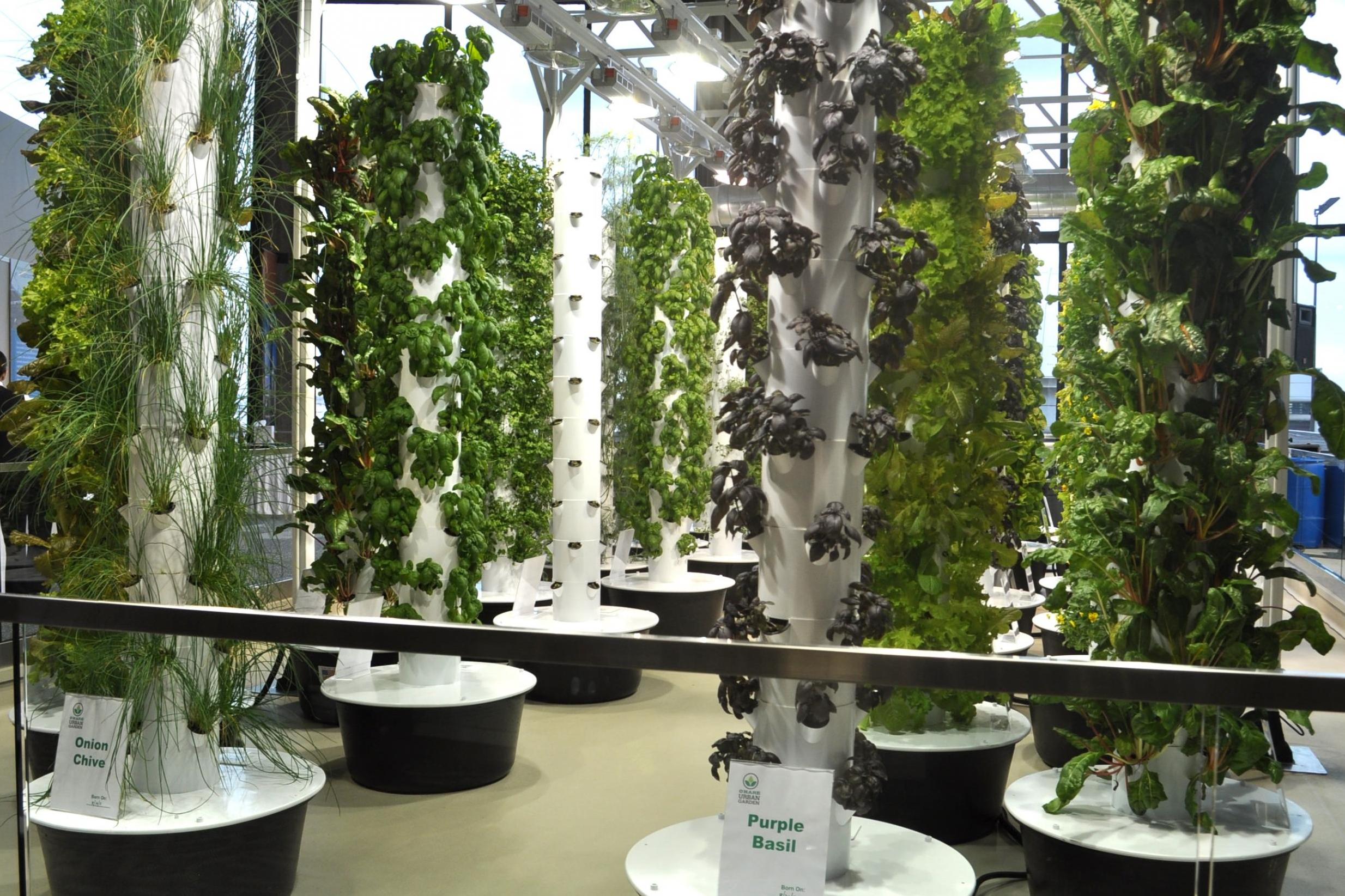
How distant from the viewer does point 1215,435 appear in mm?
2525

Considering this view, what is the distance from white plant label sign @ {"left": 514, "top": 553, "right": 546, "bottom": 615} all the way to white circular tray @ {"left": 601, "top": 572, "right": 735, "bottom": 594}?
67cm

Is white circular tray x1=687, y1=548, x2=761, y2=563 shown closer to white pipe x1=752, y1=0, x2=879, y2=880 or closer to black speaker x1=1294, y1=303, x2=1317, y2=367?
black speaker x1=1294, y1=303, x2=1317, y2=367

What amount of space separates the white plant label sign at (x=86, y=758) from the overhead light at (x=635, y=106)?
26.6 feet

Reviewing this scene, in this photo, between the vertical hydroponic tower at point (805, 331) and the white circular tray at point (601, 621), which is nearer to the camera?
the vertical hydroponic tower at point (805, 331)

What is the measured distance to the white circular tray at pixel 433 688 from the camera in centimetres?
204

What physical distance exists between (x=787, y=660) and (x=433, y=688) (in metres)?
0.92

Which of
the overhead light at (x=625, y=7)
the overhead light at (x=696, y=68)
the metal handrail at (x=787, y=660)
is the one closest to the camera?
the metal handrail at (x=787, y=660)

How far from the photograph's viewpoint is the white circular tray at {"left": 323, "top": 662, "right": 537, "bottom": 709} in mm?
2035

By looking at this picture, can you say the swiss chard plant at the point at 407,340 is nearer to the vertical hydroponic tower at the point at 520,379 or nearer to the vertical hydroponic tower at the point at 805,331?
the vertical hydroponic tower at the point at 520,379

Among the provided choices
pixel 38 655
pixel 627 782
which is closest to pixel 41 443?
pixel 38 655

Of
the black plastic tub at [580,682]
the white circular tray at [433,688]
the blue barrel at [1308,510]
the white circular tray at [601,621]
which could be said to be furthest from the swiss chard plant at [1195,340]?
the blue barrel at [1308,510]

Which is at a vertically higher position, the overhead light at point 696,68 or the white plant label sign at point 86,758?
the overhead light at point 696,68

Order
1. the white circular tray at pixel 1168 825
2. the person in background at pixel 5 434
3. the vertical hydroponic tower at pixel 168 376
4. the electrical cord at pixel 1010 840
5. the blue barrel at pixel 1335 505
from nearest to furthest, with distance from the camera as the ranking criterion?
1. the white circular tray at pixel 1168 825
2. the electrical cord at pixel 1010 840
3. the vertical hydroponic tower at pixel 168 376
4. the person in background at pixel 5 434
5. the blue barrel at pixel 1335 505

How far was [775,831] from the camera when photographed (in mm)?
1688
